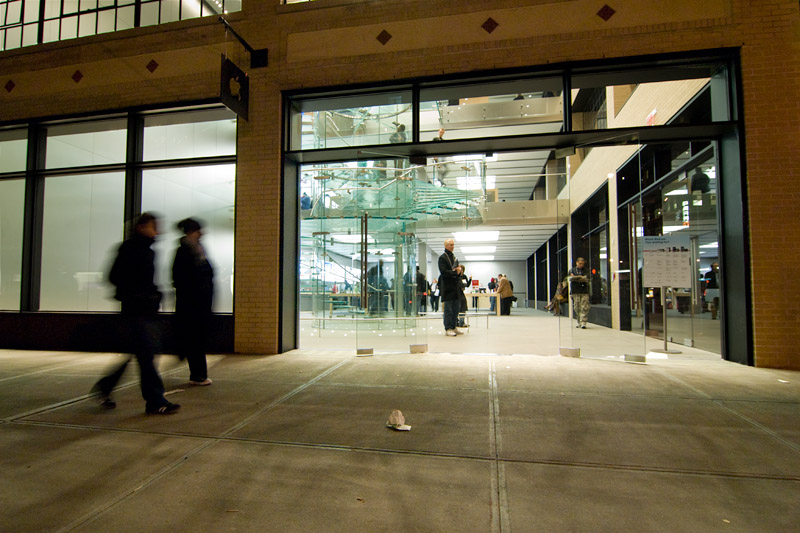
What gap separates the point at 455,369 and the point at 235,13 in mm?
6475

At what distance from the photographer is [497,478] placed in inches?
98.9

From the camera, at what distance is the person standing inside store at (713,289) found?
6.38 meters

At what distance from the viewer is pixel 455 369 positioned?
218 inches

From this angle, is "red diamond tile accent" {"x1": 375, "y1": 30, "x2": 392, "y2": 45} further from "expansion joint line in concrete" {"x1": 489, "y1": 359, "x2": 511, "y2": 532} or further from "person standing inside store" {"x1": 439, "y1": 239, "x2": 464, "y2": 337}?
"expansion joint line in concrete" {"x1": 489, "y1": 359, "x2": 511, "y2": 532}

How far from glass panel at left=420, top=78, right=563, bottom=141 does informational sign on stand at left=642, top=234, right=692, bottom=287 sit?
7.67 feet

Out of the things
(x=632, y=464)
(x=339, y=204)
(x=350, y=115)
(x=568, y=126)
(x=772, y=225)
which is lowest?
(x=632, y=464)

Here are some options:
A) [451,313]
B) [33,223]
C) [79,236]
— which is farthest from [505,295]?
[33,223]

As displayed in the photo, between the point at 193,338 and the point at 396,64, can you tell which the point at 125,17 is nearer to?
the point at 396,64

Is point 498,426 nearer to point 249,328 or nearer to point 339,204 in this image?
point 249,328

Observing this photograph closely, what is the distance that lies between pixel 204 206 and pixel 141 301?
3.98 meters

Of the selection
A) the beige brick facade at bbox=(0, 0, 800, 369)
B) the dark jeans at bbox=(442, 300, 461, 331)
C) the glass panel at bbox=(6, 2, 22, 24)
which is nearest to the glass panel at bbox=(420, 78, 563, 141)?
the beige brick facade at bbox=(0, 0, 800, 369)

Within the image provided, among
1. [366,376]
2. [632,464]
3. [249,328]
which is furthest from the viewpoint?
[249,328]

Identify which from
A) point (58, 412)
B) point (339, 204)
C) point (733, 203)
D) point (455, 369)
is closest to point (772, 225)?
point (733, 203)

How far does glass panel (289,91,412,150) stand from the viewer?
681 cm
